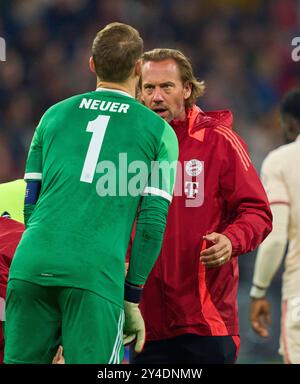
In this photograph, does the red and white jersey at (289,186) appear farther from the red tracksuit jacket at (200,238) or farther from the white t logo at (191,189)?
the white t logo at (191,189)

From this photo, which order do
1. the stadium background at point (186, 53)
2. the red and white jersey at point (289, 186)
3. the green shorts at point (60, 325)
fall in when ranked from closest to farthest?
1. the green shorts at point (60, 325)
2. the red and white jersey at point (289, 186)
3. the stadium background at point (186, 53)

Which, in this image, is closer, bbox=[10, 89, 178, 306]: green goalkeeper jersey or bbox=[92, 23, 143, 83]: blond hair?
bbox=[10, 89, 178, 306]: green goalkeeper jersey

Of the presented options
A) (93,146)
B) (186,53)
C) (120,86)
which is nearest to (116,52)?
(120,86)

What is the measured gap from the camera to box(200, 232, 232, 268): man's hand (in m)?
3.78

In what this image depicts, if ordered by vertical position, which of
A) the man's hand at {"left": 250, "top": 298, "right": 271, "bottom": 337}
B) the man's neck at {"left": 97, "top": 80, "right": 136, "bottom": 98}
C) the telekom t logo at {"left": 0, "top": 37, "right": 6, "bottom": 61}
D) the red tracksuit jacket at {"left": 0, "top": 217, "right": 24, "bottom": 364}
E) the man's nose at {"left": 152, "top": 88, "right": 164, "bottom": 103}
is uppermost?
the telekom t logo at {"left": 0, "top": 37, "right": 6, "bottom": 61}

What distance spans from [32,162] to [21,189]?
0.99 m

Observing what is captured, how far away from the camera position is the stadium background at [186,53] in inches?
370

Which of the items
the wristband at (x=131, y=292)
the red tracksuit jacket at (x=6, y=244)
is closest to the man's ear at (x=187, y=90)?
the red tracksuit jacket at (x=6, y=244)

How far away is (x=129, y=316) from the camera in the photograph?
11.5ft

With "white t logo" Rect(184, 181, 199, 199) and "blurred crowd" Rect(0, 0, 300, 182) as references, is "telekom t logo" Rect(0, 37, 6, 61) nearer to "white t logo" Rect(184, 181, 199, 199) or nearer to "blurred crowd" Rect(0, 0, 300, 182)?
"blurred crowd" Rect(0, 0, 300, 182)

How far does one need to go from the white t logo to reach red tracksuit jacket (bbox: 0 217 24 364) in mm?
800

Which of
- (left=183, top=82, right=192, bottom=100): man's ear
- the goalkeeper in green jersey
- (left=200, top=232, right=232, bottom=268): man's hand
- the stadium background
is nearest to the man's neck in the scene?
the goalkeeper in green jersey

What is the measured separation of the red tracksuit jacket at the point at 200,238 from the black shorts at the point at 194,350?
0.04 meters

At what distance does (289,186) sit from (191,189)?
1.50 meters
